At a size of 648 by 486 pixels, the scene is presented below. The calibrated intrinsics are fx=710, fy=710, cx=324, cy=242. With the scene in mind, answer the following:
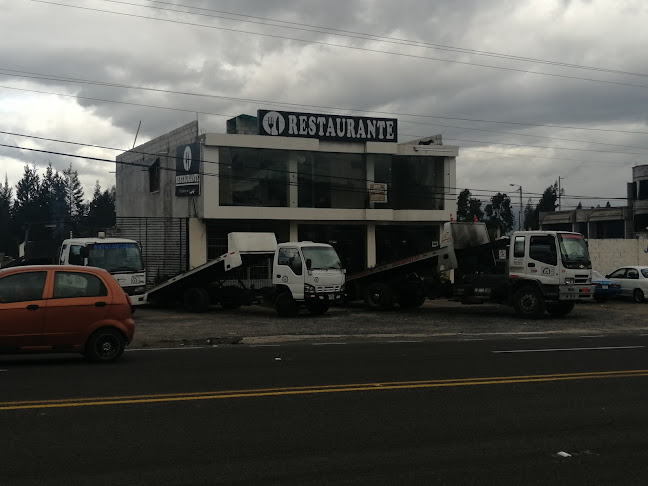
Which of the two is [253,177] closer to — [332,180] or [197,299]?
[332,180]

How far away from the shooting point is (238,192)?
35469 millimetres

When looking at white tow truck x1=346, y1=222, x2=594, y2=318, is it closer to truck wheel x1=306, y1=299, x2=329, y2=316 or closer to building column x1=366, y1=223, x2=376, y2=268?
truck wheel x1=306, y1=299, x2=329, y2=316

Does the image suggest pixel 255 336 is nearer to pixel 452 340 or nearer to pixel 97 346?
pixel 452 340

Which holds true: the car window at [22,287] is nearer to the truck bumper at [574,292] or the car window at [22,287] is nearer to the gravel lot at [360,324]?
the gravel lot at [360,324]

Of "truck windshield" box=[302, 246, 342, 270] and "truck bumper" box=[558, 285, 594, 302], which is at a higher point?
"truck windshield" box=[302, 246, 342, 270]

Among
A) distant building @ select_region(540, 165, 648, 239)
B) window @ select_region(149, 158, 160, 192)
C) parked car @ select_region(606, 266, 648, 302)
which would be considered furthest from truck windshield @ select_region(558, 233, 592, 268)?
distant building @ select_region(540, 165, 648, 239)

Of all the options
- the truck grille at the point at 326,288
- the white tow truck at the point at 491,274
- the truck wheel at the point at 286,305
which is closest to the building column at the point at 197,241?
the white tow truck at the point at 491,274

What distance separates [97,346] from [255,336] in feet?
20.7

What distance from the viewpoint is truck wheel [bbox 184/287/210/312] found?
83.1ft

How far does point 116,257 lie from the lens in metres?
23.1

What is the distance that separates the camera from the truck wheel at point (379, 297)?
25.5 metres

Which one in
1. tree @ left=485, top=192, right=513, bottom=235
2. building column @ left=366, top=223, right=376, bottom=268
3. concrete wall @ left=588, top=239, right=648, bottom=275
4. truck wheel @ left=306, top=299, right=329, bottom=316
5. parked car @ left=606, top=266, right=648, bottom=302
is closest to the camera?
truck wheel @ left=306, top=299, right=329, bottom=316

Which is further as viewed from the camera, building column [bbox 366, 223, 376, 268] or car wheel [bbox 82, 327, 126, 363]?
building column [bbox 366, 223, 376, 268]

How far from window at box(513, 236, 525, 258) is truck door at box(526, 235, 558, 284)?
225 millimetres
